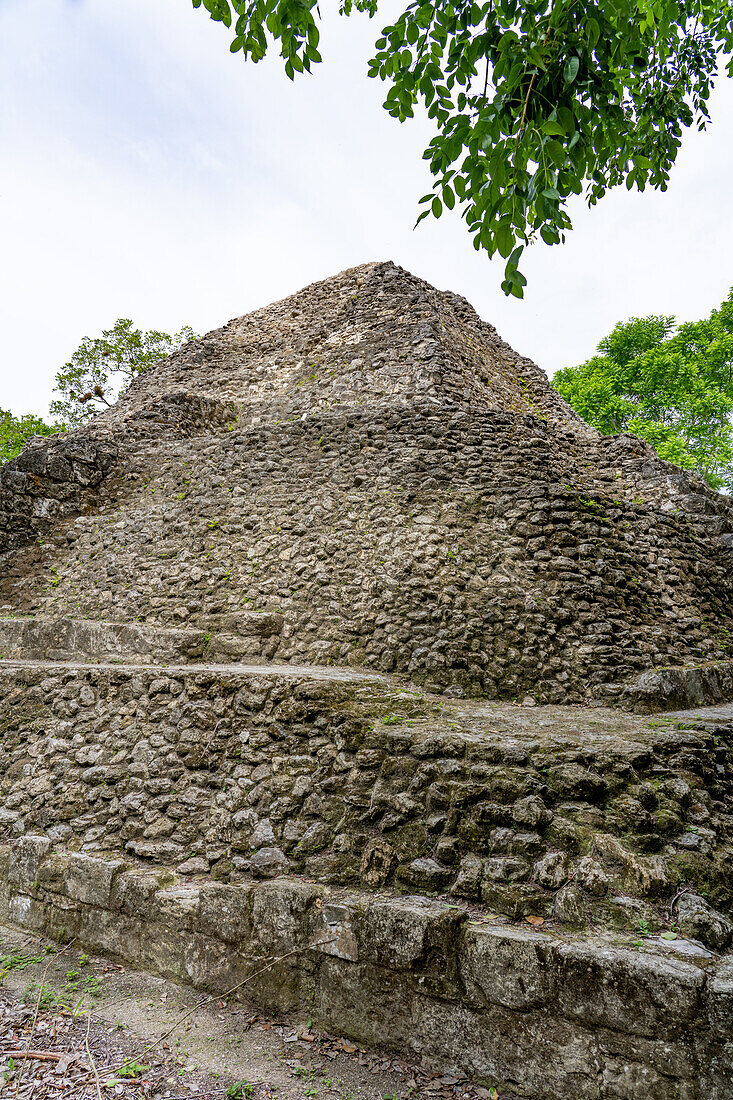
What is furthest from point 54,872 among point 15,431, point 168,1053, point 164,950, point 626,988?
point 15,431

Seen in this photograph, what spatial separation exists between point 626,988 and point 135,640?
5116 mm

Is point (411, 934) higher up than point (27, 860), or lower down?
higher up

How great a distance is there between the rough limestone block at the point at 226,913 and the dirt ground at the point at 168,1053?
330 mm

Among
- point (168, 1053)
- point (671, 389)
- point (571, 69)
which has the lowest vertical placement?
point (168, 1053)

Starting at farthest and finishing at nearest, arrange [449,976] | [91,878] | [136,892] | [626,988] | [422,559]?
[422,559]
[91,878]
[136,892]
[449,976]
[626,988]

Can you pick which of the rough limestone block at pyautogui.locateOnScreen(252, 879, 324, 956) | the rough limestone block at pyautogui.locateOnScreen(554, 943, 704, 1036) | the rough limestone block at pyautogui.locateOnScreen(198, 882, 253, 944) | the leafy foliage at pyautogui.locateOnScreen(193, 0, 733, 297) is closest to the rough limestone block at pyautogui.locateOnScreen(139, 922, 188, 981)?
the rough limestone block at pyautogui.locateOnScreen(198, 882, 253, 944)

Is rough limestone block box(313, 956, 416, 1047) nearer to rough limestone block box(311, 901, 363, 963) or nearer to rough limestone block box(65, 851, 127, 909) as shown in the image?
rough limestone block box(311, 901, 363, 963)

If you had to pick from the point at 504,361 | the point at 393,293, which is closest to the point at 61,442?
the point at 393,293

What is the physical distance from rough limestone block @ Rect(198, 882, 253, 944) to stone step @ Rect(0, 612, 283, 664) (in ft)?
8.31

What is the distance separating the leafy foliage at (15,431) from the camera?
16734 millimetres

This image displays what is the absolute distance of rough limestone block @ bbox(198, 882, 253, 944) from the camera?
3.20 m

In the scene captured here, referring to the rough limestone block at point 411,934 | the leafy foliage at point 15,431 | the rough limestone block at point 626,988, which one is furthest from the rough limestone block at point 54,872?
the leafy foliage at point 15,431

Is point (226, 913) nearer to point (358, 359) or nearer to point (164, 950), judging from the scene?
point (164, 950)

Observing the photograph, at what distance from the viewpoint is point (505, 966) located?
256 cm
